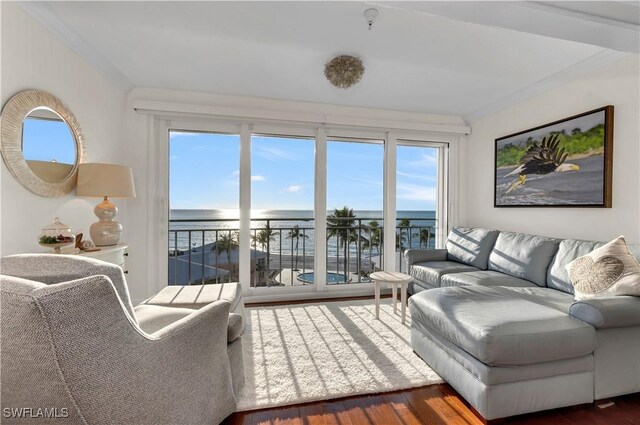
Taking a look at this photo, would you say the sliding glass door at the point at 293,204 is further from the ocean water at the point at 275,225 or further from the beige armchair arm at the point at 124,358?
the beige armchair arm at the point at 124,358

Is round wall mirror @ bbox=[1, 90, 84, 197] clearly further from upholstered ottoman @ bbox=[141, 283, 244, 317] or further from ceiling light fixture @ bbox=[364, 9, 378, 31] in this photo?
ceiling light fixture @ bbox=[364, 9, 378, 31]

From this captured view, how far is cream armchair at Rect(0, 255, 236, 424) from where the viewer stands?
802mm

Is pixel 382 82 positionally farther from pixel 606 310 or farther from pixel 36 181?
pixel 36 181

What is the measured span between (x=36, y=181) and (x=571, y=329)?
3.34 meters

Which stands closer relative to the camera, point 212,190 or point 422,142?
point 212,190

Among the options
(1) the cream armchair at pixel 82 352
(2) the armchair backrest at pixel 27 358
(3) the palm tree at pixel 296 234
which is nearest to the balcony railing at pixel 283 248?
(3) the palm tree at pixel 296 234

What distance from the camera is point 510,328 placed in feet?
5.08

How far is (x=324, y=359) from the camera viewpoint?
2.18 metres

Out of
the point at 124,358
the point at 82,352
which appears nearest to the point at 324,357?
the point at 124,358

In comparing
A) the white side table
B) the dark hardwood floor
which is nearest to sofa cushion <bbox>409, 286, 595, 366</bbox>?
the dark hardwood floor

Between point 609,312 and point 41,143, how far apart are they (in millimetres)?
3639

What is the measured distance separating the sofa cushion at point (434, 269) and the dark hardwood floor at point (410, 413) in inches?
55.1

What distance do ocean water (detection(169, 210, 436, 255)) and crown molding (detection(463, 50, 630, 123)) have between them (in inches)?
61.2

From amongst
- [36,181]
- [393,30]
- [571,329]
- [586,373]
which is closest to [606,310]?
[571,329]
